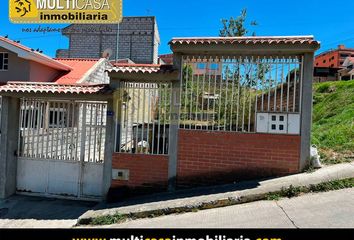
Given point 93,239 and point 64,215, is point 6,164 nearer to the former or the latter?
point 64,215

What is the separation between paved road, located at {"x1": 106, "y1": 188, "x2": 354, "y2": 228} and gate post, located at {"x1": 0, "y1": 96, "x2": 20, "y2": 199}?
3.80 m

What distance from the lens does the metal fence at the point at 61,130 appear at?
7.53 m

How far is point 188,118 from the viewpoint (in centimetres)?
684

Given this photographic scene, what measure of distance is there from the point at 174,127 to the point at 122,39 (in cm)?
2075

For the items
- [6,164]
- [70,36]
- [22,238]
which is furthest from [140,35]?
[22,238]

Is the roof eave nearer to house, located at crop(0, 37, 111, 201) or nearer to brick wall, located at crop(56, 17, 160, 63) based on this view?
house, located at crop(0, 37, 111, 201)

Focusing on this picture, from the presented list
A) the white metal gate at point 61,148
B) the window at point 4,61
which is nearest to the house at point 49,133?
the white metal gate at point 61,148

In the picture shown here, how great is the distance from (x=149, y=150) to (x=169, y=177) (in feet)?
2.53

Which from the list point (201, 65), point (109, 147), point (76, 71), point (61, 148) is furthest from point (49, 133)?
point (76, 71)

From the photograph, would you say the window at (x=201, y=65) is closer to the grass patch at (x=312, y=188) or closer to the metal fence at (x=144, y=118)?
the metal fence at (x=144, y=118)

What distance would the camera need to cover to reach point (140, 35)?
25.2 metres

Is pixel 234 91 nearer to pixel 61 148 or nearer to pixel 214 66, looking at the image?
pixel 214 66

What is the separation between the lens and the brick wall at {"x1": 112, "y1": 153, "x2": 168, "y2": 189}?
6.89m

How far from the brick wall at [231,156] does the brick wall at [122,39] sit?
765 inches
